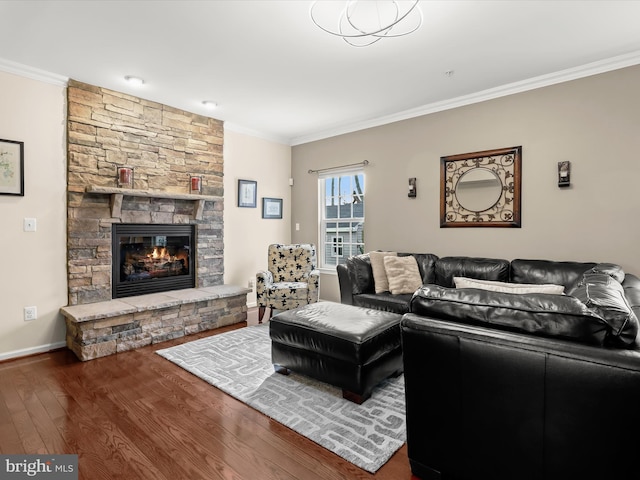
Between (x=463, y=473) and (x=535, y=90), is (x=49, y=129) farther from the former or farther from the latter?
(x=535, y=90)

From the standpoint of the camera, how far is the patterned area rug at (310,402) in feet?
6.31

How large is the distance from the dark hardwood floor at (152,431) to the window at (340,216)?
296 cm

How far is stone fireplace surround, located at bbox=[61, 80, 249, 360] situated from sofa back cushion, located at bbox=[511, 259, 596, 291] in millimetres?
3070

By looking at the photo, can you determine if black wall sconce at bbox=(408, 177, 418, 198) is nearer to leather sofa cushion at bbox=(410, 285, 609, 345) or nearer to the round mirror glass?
the round mirror glass

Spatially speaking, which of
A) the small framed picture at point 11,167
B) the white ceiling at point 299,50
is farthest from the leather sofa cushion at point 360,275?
the small framed picture at point 11,167

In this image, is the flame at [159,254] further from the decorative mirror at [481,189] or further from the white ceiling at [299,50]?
the decorative mirror at [481,189]

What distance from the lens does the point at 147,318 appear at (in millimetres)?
3549

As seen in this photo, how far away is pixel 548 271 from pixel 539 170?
3.35 ft

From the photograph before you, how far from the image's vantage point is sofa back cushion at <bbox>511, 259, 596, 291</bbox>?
121 inches

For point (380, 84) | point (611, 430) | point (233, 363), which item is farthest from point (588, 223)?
point (233, 363)

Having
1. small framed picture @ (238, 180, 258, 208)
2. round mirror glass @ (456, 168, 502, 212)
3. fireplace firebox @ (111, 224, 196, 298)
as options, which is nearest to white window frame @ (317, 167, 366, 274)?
small framed picture @ (238, 180, 258, 208)

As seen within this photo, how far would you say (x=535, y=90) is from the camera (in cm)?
350

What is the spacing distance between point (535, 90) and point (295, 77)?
7.84ft

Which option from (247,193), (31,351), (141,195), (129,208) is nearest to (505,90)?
(247,193)
